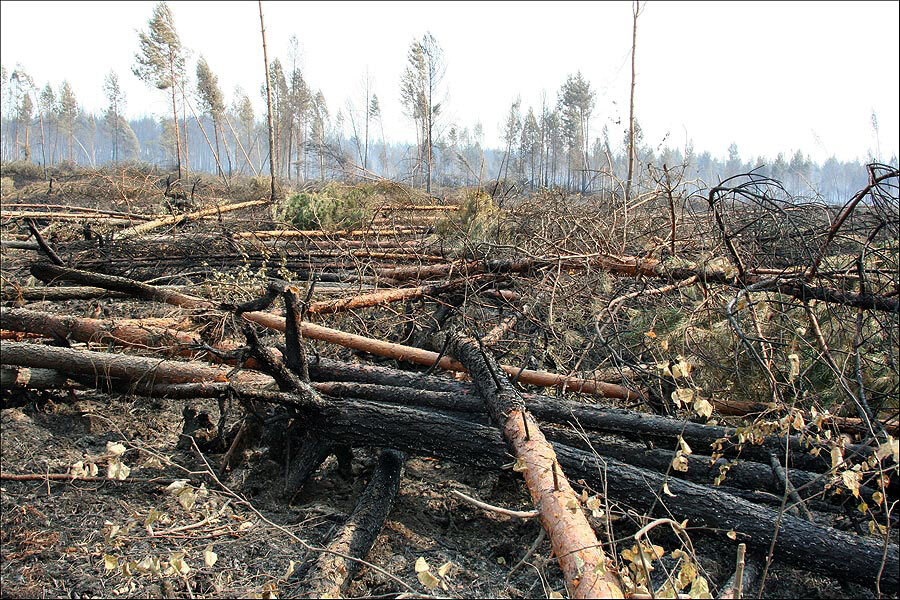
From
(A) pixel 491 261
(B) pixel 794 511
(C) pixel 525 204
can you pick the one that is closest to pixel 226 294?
(A) pixel 491 261

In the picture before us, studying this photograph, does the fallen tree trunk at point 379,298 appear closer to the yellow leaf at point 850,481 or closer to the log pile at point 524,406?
the log pile at point 524,406

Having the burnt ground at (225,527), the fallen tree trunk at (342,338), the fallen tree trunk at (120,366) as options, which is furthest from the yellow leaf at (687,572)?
the fallen tree trunk at (120,366)

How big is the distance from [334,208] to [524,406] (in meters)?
6.99

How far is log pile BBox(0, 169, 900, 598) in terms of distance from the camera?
223 centimetres

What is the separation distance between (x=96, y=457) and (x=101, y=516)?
68cm

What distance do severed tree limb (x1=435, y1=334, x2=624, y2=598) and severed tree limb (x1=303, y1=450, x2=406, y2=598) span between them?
25.2 inches

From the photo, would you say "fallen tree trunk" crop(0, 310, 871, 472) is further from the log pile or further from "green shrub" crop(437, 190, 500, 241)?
"green shrub" crop(437, 190, 500, 241)

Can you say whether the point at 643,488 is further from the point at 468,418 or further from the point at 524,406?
the point at 468,418

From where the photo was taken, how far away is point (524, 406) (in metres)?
2.66

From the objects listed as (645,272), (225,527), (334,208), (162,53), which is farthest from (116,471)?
(162,53)

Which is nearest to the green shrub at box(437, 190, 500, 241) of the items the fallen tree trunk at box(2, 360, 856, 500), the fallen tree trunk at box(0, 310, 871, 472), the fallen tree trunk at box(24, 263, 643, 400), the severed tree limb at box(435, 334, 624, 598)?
the fallen tree trunk at box(24, 263, 643, 400)

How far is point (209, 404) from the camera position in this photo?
14.2 feet

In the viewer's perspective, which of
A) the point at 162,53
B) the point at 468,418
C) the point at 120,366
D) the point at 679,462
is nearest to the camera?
the point at 679,462

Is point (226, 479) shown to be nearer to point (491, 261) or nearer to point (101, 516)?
point (101, 516)
